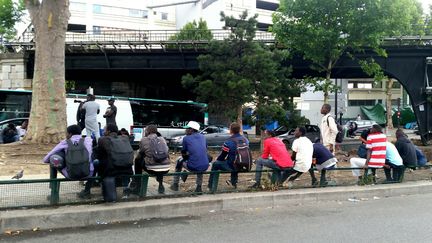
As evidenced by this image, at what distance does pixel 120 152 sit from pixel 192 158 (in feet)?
5.73

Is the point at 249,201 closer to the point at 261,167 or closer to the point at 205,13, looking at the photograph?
the point at 261,167

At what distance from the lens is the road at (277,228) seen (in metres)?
6.16

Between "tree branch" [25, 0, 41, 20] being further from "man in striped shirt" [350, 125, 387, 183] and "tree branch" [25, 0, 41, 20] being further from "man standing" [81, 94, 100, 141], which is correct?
"man in striped shirt" [350, 125, 387, 183]

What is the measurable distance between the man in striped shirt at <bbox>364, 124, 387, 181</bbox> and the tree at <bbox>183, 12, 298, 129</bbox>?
23.6 feet

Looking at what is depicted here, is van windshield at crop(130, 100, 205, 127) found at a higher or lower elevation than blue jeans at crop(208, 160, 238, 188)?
higher

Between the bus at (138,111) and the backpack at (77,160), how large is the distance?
11.9m

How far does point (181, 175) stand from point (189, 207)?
828 millimetres

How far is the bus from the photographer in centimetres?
2012

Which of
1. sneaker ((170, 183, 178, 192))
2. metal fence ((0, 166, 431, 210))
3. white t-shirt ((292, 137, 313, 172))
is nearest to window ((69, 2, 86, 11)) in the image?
metal fence ((0, 166, 431, 210))

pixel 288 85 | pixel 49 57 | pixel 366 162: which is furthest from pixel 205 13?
pixel 366 162

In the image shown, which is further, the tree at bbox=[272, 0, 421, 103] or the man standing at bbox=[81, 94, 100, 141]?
the tree at bbox=[272, 0, 421, 103]

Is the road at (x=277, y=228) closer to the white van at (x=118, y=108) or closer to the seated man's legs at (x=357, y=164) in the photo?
the seated man's legs at (x=357, y=164)

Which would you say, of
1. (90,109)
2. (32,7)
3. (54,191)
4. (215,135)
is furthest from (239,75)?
(54,191)

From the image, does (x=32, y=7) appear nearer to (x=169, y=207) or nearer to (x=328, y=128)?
(x=169, y=207)
